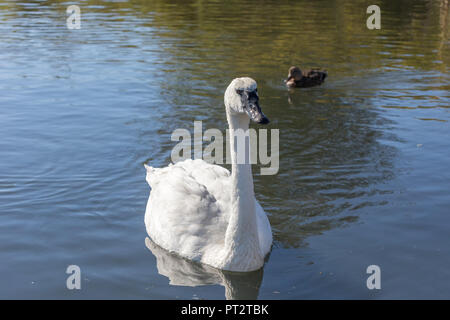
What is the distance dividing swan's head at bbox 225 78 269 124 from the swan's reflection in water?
80.1 inches

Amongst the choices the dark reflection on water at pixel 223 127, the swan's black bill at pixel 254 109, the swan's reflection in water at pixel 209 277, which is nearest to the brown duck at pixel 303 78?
the dark reflection on water at pixel 223 127

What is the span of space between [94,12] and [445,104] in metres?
21.3

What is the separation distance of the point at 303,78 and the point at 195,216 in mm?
9555

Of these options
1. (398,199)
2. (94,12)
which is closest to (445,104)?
(398,199)

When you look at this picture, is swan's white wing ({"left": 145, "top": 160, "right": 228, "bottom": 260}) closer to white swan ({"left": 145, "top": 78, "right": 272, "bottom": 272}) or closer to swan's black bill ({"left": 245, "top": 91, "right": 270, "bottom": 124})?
white swan ({"left": 145, "top": 78, "right": 272, "bottom": 272})

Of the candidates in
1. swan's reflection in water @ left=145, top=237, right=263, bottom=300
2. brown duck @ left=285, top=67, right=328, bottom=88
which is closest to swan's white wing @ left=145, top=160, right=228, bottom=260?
swan's reflection in water @ left=145, top=237, right=263, bottom=300

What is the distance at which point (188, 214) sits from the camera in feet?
25.6

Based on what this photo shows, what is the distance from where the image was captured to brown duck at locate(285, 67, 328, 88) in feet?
53.9

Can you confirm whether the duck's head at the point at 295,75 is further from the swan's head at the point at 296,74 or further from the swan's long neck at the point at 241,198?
the swan's long neck at the point at 241,198

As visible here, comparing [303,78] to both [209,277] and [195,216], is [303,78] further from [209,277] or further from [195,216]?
[209,277]
